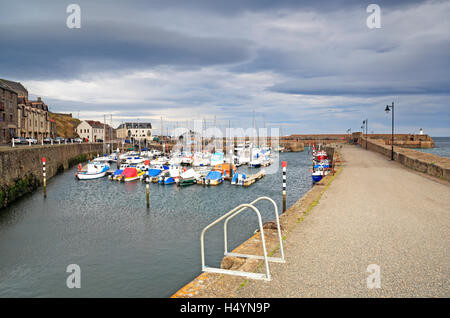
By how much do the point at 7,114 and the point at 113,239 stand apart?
42.7 metres

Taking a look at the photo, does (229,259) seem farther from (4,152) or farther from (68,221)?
(4,152)

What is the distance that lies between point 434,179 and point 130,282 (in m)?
17.3

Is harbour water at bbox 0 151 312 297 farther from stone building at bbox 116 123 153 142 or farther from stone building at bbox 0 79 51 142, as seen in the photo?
stone building at bbox 116 123 153 142

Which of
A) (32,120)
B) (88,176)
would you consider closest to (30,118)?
(32,120)

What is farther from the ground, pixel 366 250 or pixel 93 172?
pixel 366 250

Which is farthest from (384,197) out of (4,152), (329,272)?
(4,152)

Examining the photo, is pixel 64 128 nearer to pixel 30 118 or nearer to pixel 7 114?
pixel 30 118

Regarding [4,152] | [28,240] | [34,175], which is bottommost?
[28,240]

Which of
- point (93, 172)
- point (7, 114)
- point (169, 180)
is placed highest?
point (7, 114)

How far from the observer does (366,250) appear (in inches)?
281

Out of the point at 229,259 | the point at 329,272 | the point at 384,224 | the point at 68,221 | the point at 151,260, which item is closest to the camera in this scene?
the point at 329,272

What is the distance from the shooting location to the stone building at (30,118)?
5514 centimetres

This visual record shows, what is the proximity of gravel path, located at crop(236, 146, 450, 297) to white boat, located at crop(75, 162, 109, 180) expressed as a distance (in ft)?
108

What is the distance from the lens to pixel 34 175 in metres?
31.1
